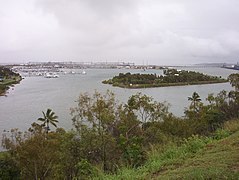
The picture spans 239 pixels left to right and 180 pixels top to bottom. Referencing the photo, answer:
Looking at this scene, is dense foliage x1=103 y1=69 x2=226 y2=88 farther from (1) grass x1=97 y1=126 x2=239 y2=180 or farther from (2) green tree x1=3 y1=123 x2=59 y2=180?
(1) grass x1=97 y1=126 x2=239 y2=180

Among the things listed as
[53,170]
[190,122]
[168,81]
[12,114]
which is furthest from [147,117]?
[168,81]

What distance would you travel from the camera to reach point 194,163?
3732mm

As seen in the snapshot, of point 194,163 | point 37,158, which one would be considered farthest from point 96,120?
point 194,163

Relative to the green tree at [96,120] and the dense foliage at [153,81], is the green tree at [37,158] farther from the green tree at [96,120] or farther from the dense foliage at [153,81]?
the dense foliage at [153,81]

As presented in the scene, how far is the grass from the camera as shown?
3.15 metres

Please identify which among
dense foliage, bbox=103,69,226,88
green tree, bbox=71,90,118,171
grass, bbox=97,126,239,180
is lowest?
dense foliage, bbox=103,69,226,88

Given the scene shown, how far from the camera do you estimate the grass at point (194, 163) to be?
315 centimetres

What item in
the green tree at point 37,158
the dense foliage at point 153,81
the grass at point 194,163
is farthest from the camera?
the dense foliage at point 153,81

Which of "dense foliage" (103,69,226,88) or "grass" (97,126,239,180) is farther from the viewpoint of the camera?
"dense foliage" (103,69,226,88)

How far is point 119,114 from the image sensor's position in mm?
12250

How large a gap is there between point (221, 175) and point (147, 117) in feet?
39.2

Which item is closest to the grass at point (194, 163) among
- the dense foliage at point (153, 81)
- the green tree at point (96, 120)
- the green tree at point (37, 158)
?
the green tree at point (96, 120)

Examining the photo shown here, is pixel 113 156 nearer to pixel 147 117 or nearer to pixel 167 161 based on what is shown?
pixel 147 117

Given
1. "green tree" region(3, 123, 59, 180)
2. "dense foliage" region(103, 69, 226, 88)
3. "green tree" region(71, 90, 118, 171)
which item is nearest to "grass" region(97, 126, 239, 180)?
"green tree" region(71, 90, 118, 171)
